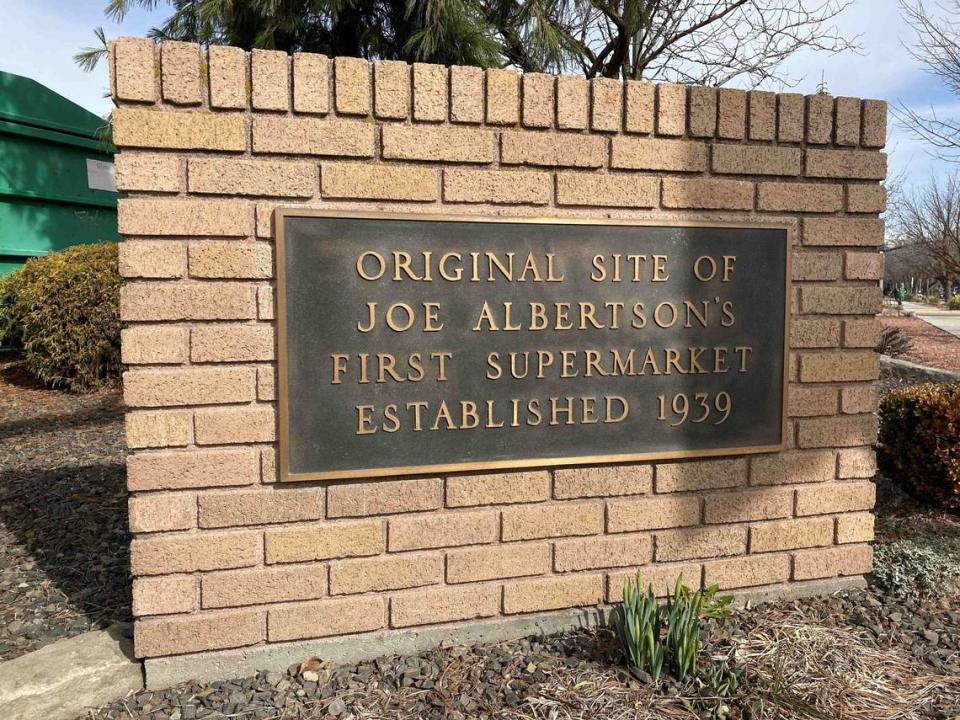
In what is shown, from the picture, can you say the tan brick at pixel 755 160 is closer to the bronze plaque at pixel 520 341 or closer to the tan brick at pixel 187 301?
the bronze plaque at pixel 520 341

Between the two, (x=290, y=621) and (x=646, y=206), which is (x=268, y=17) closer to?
(x=646, y=206)

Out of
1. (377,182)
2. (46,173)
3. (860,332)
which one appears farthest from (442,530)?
(46,173)

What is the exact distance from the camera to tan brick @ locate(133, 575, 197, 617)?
2334mm

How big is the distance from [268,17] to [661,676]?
663 cm

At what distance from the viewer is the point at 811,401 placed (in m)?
2.87

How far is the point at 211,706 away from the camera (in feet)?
7.44

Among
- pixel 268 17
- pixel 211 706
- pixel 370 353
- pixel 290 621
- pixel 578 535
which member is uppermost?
pixel 268 17

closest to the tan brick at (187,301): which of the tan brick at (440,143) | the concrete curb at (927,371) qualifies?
the tan brick at (440,143)

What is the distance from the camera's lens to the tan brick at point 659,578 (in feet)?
8.96

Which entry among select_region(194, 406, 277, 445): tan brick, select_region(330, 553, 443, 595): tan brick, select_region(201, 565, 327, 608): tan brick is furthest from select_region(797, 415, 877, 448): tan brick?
select_region(194, 406, 277, 445): tan brick

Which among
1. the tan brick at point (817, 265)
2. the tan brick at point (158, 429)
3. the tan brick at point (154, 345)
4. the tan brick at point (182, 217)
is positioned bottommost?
the tan brick at point (158, 429)

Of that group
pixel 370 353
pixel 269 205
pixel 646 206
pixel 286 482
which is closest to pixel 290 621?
pixel 286 482

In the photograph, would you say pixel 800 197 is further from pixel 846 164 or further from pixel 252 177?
pixel 252 177

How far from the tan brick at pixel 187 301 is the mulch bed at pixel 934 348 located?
10.5 meters
